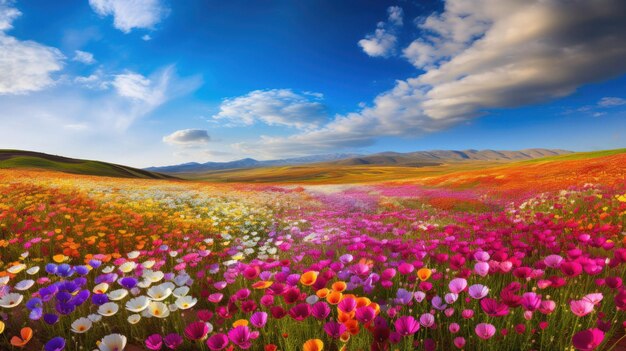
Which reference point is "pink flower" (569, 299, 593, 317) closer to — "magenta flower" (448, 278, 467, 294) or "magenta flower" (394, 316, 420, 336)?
"magenta flower" (448, 278, 467, 294)

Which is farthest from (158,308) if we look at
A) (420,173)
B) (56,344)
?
(420,173)

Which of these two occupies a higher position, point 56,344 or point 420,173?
point 56,344

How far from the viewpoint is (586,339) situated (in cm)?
175

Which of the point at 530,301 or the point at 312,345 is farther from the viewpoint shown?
the point at 530,301

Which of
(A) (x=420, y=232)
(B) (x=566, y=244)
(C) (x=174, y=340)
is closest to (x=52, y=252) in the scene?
(C) (x=174, y=340)

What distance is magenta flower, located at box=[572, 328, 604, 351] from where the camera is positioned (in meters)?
1.68

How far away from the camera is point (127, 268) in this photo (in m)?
3.93

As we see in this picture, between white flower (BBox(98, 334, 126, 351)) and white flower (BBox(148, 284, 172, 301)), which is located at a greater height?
white flower (BBox(148, 284, 172, 301))

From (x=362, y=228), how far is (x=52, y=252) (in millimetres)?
6822

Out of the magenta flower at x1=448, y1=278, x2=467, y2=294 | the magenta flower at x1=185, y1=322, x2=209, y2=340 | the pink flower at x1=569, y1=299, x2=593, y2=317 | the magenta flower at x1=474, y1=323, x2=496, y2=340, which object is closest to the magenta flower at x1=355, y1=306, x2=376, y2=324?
the magenta flower at x1=474, y1=323, x2=496, y2=340

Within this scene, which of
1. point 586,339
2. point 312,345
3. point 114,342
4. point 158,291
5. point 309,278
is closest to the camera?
point 586,339

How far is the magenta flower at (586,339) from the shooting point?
1.68m

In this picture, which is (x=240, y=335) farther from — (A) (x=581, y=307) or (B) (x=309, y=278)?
(A) (x=581, y=307)

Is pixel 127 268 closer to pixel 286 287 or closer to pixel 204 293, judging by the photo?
pixel 204 293
